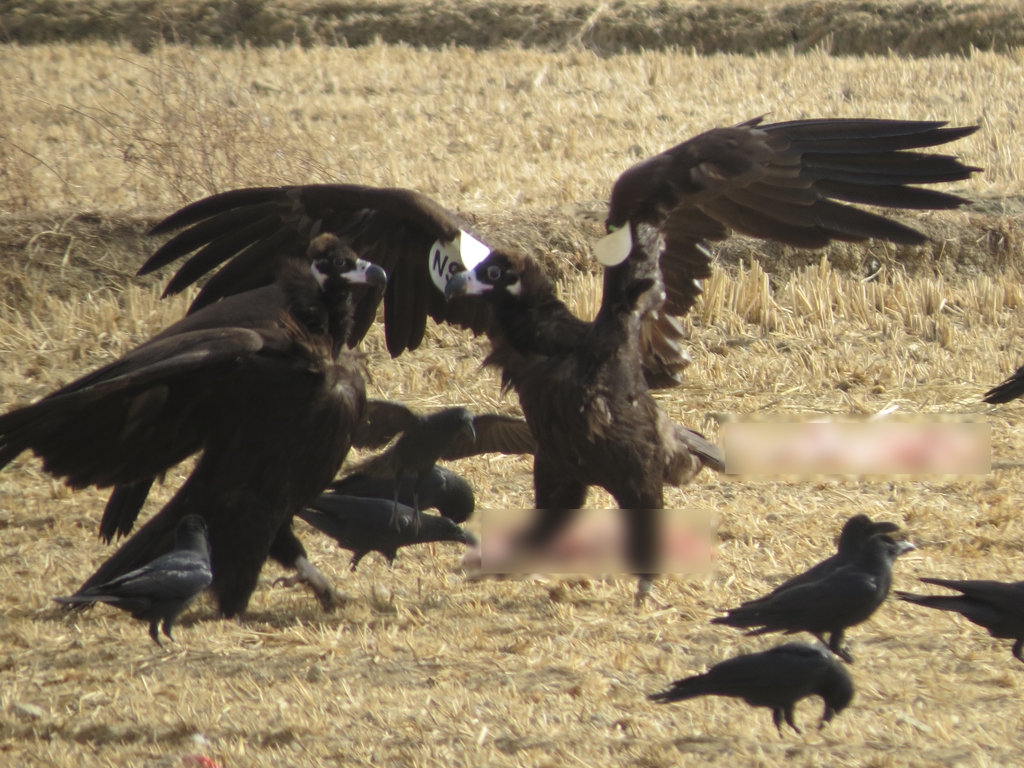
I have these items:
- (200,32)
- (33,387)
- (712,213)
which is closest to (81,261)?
(33,387)

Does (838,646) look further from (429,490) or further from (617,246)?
(429,490)

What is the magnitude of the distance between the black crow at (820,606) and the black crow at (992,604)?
0.47 feet

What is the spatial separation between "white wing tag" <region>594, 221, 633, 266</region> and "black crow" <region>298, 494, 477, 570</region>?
4.08 feet

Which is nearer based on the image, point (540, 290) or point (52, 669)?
point (52, 669)

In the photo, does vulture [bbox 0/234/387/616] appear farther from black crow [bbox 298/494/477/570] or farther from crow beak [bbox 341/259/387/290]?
black crow [bbox 298/494/477/570]

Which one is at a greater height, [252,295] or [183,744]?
[252,295]

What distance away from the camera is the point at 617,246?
17.1ft

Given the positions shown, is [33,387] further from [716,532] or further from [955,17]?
[955,17]

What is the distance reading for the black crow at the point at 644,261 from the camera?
203 inches

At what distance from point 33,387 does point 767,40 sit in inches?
561

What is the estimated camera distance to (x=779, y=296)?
8953 millimetres

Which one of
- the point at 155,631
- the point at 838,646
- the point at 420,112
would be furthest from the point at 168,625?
the point at 420,112

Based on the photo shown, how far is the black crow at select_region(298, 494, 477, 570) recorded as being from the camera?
5.24 meters

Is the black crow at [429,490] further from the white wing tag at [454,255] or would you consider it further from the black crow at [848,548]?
the black crow at [848,548]
